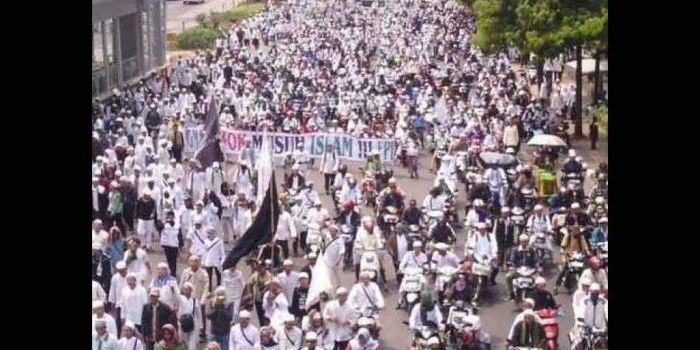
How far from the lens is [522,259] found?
12508 mm

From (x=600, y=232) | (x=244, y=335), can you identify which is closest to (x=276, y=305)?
(x=244, y=335)

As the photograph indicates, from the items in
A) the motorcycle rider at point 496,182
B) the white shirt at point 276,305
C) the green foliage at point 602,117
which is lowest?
the white shirt at point 276,305

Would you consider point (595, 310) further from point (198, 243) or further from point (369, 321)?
point (198, 243)

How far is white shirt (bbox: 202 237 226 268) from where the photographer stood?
42.2 ft

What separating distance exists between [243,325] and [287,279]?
79 centimetres

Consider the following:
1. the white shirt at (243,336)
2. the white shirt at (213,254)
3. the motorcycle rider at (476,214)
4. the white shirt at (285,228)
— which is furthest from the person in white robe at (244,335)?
the motorcycle rider at (476,214)

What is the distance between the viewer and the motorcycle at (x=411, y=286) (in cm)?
1235

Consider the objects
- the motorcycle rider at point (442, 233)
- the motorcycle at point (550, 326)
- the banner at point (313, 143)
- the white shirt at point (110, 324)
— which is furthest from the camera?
the banner at point (313, 143)

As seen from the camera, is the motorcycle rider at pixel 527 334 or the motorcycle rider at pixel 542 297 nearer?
the motorcycle rider at pixel 527 334

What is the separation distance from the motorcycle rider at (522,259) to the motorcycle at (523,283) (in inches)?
1.4

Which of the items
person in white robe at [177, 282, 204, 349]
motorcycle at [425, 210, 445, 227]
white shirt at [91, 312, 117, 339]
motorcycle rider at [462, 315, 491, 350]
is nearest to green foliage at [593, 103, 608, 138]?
motorcycle at [425, 210, 445, 227]

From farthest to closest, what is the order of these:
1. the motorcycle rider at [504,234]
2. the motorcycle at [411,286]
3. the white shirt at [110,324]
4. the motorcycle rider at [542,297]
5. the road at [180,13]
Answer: the road at [180,13]
the motorcycle rider at [504,234]
the motorcycle at [411,286]
the white shirt at [110,324]
the motorcycle rider at [542,297]

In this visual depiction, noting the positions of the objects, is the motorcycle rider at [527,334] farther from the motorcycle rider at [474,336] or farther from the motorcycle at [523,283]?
the motorcycle at [523,283]

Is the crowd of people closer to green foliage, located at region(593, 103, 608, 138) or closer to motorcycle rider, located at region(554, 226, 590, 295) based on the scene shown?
motorcycle rider, located at region(554, 226, 590, 295)
